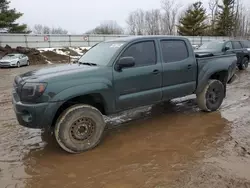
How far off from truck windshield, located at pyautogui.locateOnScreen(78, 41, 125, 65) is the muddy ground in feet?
4.83

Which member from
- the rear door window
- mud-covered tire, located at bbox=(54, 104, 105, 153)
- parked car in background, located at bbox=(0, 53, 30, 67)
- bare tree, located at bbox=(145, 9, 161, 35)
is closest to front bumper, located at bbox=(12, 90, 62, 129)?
mud-covered tire, located at bbox=(54, 104, 105, 153)

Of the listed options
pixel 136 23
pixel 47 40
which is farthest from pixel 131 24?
pixel 47 40

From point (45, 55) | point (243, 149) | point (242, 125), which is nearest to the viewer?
point (243, 149)

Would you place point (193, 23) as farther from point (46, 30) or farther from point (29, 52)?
point (46, 30)

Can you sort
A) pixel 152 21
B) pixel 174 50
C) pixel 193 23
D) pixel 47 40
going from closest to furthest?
pixel 174 50, pixel 47 40, pixel 193 23, pixel 152 21

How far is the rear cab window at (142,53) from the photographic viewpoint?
5141 millimetres

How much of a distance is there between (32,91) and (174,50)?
3.09 meters

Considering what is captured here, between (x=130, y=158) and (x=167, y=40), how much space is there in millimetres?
2743

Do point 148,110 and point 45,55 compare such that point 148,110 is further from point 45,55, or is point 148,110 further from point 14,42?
point 14,42

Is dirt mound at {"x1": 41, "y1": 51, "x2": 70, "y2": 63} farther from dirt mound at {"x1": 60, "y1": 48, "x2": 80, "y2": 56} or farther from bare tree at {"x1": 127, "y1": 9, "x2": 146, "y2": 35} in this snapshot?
bare tree at {"x1": 127, "y1": 9, "x2": 146, "y2": 35}

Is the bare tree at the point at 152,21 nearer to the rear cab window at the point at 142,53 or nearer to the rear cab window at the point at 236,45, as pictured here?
the rear cab window at the point at 236,45

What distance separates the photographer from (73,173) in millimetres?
3869

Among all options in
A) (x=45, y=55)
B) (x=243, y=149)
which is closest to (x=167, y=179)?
(x=243, y=149)

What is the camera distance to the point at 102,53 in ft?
17.5
